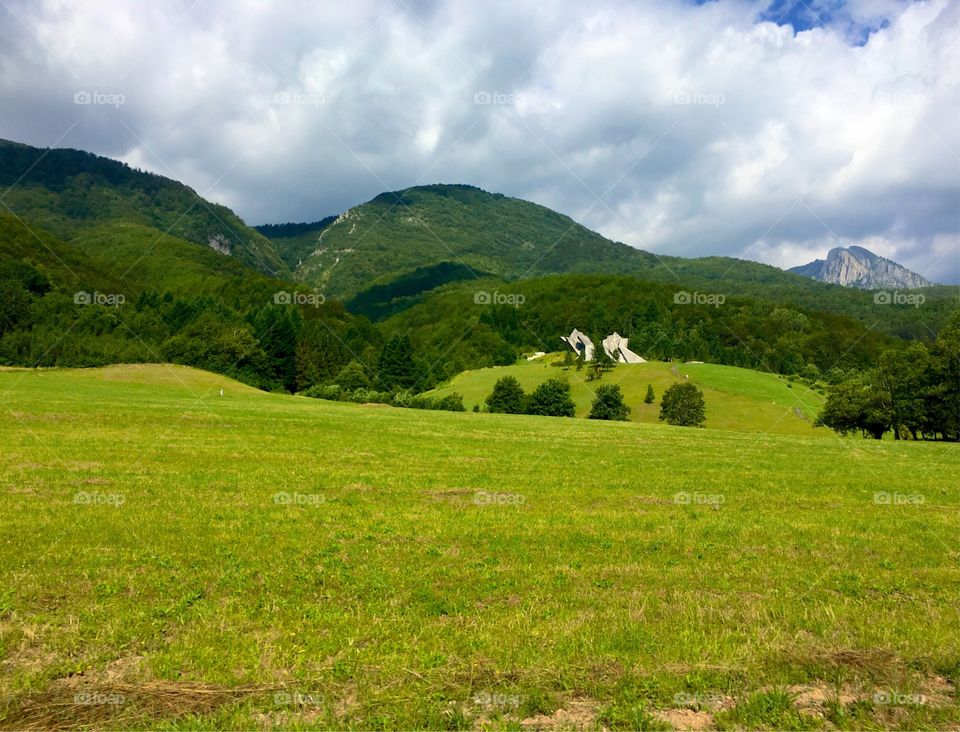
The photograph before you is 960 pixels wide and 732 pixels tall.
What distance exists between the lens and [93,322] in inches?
A: 4855

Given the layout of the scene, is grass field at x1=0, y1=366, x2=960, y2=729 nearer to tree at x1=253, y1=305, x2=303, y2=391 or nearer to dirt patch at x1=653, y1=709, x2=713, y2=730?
dirt patch at x1=653, y1=709, x2=713, y2=730

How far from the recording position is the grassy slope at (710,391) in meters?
118

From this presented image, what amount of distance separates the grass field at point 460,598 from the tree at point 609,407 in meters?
88.3

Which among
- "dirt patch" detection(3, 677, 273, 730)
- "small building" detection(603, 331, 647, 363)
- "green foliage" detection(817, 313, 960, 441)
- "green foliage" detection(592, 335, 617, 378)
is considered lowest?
"dirt patch" detection(3, 677, 273, 730)

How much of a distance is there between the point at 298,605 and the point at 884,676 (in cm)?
945

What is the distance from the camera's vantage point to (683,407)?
364 ft

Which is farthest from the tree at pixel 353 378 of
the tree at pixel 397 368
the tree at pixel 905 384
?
the tree at pixel 905 384

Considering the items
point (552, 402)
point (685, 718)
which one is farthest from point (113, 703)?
point (552, 402)

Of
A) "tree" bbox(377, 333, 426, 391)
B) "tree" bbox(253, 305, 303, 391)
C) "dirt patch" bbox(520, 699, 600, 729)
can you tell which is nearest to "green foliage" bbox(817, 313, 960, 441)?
"dirt patch" bbox(520, 699, 600, 729)

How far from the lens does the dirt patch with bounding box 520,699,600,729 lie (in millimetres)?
7039

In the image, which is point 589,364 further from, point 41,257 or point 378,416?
point 41,257

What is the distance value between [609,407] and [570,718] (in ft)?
363

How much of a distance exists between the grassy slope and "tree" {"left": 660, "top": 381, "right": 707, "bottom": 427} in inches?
246

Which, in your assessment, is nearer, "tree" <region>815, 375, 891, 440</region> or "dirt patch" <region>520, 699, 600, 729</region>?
"dirt patch" <region>520, 699, 600, 729</region>
